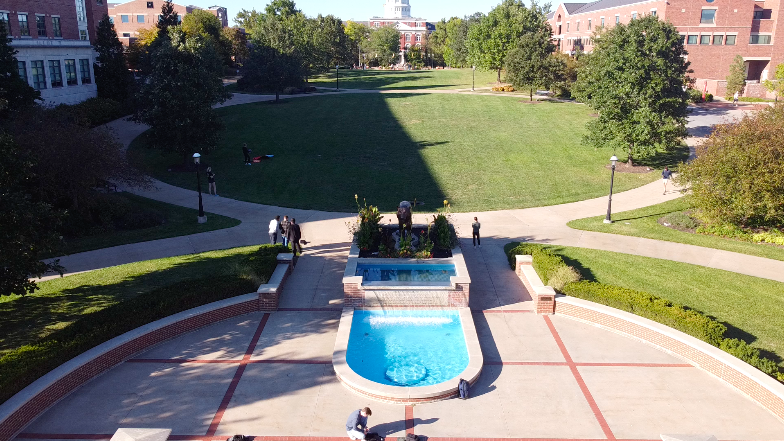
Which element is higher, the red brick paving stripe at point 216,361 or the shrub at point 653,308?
the shrub at point 653,308

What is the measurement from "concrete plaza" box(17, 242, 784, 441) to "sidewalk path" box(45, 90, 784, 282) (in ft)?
22.5

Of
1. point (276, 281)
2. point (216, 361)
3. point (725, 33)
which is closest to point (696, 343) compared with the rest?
point (276, 281)

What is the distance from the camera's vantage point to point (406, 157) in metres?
37.3

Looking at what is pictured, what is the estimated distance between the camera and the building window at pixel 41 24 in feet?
143

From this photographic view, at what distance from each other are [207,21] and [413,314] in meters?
68.5

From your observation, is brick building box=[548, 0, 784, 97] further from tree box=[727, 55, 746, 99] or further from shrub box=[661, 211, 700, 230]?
shrub box=[661, 211, 700, 230]

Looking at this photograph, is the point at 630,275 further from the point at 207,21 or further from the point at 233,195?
the point at 207,21

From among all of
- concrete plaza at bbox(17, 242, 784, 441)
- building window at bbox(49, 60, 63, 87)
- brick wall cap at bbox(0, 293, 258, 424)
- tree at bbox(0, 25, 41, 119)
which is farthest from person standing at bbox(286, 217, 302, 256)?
building window at bbox(49, 60, 63, 87)

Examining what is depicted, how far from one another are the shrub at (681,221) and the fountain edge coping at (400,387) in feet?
47.1

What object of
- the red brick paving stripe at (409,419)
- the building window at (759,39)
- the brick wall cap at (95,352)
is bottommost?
the red brick paving stripe at (409,419)

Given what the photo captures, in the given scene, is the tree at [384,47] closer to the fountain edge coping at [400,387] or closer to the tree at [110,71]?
the tree at [110,71]

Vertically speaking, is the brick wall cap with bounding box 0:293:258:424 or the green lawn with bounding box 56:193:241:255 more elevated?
the green lawn with bounding box 56:193:241:255

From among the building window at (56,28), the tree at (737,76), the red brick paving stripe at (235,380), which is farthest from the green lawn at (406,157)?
the tree at (737,76)

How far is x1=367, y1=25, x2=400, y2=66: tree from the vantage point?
118938 mm
